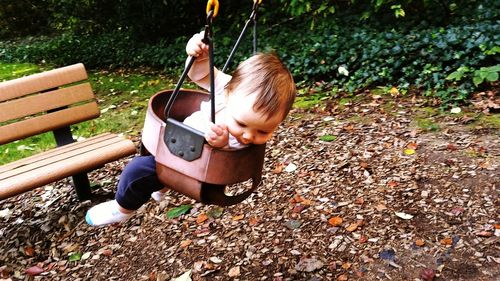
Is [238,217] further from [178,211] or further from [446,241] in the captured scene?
[446,241]

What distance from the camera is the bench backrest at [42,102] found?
316 cm

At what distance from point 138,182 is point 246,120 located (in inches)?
25.3

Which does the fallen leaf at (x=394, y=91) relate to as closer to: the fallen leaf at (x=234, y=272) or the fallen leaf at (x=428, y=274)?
the fallen leaf at (x=428, y=274)

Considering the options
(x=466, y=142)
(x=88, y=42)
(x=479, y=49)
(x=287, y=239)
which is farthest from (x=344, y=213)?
(x=88, y=42)

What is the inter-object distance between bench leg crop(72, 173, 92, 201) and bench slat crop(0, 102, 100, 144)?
38 centimetres

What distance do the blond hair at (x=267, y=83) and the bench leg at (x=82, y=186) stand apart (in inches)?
73.7

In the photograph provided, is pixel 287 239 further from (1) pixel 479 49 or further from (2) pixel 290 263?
(1) pixel 479 49

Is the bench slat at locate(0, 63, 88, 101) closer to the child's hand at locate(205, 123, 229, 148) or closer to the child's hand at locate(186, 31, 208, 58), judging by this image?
the child's hand at locate(186, 31, 208, 58)

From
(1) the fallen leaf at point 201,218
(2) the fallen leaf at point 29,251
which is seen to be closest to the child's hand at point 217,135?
(1) the fallen leaf at point 201,218

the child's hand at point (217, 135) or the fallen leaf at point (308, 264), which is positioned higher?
the child's hand at point (217, 135)

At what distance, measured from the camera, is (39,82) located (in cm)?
325

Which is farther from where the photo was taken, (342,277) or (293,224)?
(293,224)

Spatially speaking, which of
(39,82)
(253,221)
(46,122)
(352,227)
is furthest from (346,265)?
(39,82)

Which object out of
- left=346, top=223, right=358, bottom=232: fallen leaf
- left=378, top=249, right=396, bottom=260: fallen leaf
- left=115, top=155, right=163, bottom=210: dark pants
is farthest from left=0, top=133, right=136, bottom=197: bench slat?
left=378, top=249, right=396, bottom=260: fallen leaf
